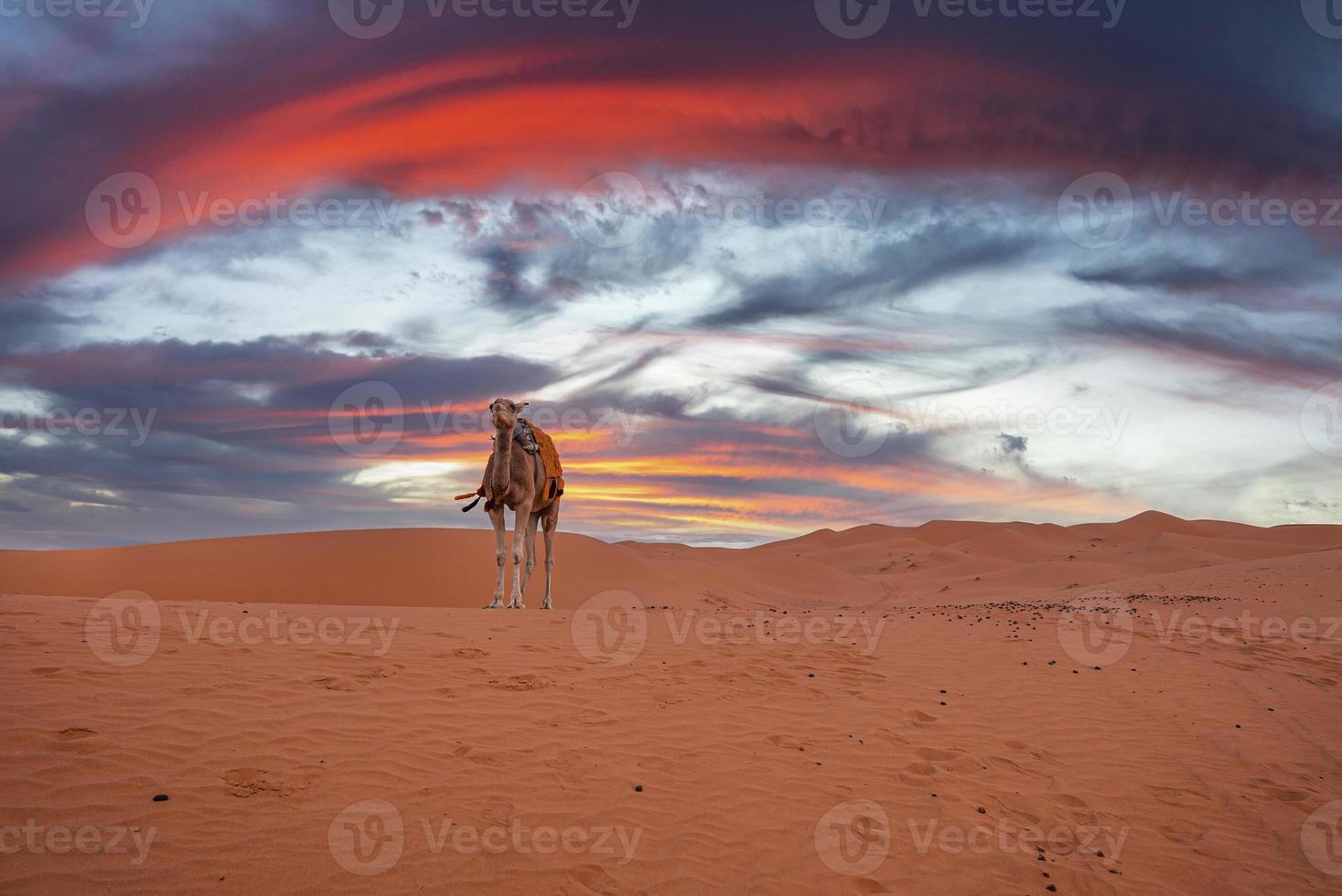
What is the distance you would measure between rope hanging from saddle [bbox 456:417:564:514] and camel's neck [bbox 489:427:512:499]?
305 mm

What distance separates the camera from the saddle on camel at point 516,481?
15750mm

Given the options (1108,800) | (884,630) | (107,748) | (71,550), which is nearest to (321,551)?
(71,550)

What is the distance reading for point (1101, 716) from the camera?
9828mm

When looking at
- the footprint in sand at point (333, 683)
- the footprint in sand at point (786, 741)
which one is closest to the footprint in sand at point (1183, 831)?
the footprint in sand at point (786, 741)

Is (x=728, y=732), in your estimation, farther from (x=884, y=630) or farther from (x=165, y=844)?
(x=884, y=630)

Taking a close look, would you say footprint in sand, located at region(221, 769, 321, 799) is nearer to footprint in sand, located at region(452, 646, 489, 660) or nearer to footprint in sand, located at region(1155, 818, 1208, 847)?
footprint in sand, located at region(452, 646, 489, 660)

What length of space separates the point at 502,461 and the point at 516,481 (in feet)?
3.06

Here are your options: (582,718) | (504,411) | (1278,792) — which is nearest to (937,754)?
(1278,792)

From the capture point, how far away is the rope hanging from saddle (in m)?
16.6

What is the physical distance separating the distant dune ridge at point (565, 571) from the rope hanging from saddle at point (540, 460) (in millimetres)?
9210

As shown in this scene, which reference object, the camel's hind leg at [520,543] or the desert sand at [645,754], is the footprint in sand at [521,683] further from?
the camel's hind leg at [520,543]

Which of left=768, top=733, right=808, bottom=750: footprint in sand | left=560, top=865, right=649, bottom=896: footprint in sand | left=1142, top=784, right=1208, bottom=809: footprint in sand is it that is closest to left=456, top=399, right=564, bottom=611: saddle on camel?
left=768, top=733, right=808, bottom=750: footprint in sand

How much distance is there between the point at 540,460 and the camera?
17.2m

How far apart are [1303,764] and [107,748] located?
12539 millimetres
